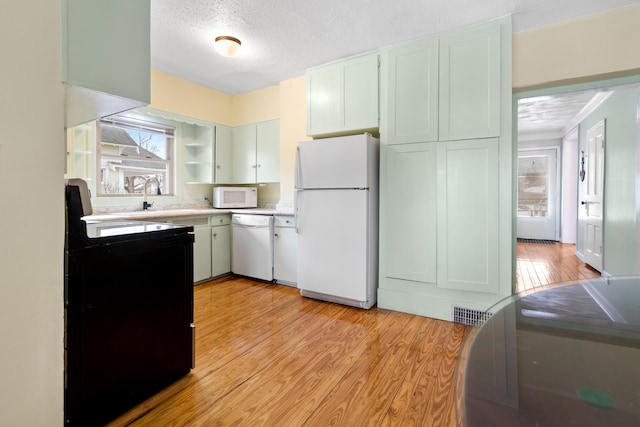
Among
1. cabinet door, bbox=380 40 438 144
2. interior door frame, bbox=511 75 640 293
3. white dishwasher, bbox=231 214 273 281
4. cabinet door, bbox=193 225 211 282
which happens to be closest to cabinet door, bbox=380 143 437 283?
cabinet door, bbox=380 40 438 144

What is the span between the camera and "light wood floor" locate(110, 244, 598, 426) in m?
1.50

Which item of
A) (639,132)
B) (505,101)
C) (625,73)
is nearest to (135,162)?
(505,101)

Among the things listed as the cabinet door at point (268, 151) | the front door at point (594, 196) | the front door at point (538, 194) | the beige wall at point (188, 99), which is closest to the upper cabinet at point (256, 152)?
the cabinet door at point (268, 151)

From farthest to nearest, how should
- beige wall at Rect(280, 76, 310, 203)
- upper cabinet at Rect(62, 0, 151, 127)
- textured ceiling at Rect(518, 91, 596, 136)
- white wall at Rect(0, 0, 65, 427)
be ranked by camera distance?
textured ceiling at Rect(518, 91, 596, 136) < beige wall at Rect(280, 76, 310, 203) < upper cabinet at Rect(62, 0, 151, 127) < white wall at Rect(0, 0, 65, 427)

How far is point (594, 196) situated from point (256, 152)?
4.92 metres

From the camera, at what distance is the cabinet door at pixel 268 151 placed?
13.7ft

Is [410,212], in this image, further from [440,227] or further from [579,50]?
[579,50]

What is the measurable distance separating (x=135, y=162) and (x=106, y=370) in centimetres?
308

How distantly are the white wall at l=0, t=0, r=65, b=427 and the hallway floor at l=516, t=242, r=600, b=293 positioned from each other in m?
3.65

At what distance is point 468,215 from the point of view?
266cm

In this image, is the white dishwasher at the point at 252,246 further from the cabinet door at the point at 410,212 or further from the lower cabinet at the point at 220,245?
the cabinet door at the point at 410,212

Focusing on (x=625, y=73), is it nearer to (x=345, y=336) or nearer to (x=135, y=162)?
(x=345, y=336)

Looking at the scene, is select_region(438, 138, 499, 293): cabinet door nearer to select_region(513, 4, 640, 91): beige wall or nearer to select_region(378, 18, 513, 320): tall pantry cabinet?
select_region(378, 18, 513, 320): tall pantry cabinet

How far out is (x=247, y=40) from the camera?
9.68ft
